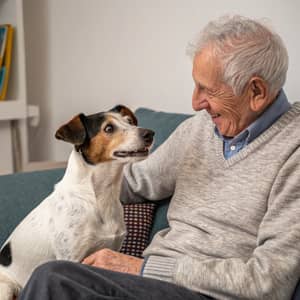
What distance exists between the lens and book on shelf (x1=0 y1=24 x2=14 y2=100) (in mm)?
2814

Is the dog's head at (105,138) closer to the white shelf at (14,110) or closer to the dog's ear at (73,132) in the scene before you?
the dog's ear at (73,132)

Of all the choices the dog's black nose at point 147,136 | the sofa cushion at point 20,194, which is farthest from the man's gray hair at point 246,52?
the sofa cushion at point 20,194

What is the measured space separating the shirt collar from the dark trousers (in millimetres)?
424

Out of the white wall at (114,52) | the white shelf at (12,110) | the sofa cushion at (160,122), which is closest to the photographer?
the sofa cushion at (160,122)

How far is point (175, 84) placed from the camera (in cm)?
252

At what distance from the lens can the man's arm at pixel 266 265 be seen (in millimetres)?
1280

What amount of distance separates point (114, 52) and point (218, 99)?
→ 4.65 ft

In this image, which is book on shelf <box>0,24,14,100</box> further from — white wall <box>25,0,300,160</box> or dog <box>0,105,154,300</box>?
dog <box>0,105,154,300</box>

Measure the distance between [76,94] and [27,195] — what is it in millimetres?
1201

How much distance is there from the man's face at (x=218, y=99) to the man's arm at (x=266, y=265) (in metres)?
0.19

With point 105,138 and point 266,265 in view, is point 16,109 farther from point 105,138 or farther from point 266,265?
point 266,265

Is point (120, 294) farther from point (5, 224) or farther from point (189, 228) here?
point (5, 224)

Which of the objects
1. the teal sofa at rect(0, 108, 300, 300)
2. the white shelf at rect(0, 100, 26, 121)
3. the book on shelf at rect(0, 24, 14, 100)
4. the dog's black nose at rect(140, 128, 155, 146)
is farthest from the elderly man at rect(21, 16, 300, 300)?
the book on shelf at rect(0, 24, 14, 100)

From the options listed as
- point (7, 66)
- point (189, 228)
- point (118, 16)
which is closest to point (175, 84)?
point (118, 16)
